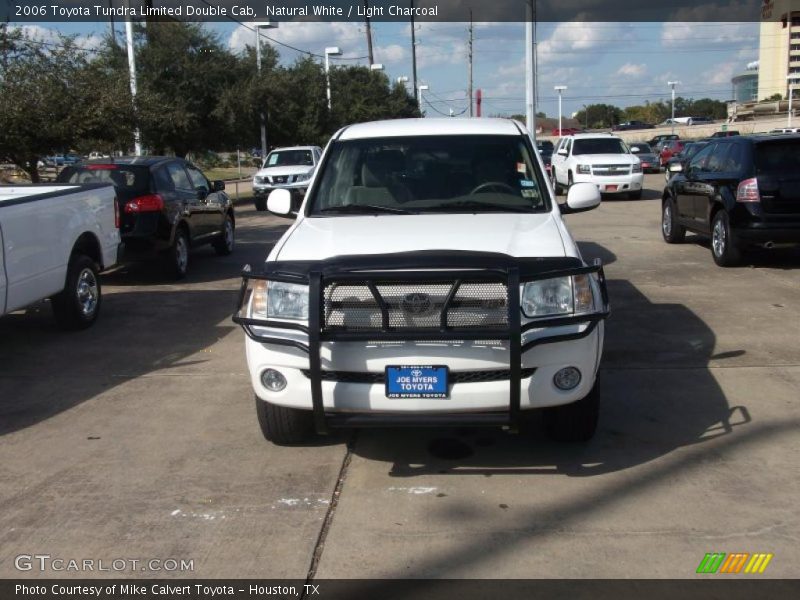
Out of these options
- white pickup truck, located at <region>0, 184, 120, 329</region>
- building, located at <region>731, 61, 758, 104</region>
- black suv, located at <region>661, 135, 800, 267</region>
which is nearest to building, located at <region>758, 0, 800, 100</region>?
building, located at <region>731, 61, 758, 104</region>

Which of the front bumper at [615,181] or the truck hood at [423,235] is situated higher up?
the truck hood at [423,235]

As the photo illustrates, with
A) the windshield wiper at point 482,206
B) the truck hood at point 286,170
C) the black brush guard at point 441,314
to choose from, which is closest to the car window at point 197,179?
the windshield wiper at point 482,206

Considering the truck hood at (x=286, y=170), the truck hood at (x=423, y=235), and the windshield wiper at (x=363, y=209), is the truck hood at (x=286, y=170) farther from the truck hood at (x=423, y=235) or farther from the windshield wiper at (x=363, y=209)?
the truck hood at (x=423, y=235)

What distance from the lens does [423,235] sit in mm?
5051

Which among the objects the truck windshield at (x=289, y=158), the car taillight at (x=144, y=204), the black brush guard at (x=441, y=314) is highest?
the truck windshield at (x=289, y=158)

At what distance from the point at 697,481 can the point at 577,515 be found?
0.82 m

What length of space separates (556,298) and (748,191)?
7.39 m

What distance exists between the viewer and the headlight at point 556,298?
4.46 metres

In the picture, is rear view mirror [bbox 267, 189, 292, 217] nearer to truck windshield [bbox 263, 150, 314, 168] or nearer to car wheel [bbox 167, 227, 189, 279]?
car wheel [bbox 167, 227, 189, 279]

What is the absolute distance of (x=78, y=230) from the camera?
8.52m

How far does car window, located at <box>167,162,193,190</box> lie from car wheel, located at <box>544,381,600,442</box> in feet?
27.6

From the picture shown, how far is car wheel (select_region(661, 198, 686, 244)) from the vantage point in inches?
549

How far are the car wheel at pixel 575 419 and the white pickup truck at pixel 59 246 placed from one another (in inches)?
183

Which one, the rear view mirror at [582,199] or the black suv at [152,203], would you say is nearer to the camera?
the rear view mirror at [582,199]
